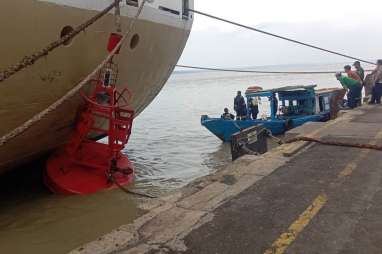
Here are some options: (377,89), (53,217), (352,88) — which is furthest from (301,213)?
(352,88)

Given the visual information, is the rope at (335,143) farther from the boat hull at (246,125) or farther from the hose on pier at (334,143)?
the boat hull at (246,125)

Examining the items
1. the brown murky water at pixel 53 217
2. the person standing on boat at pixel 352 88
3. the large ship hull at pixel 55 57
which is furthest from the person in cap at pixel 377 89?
the brown murky water at pixel 53 217

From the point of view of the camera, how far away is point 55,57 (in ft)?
19.2

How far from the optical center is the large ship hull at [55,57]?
17.2 feet

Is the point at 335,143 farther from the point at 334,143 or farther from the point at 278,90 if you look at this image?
the point at 278,90

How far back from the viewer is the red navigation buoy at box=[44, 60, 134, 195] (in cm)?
709

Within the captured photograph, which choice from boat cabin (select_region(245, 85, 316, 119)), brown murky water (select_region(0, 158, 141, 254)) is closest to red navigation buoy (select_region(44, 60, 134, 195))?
brown murky water (select_region(0, 158, 141, 254))

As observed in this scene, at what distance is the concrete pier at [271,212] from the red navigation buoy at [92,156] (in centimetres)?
215

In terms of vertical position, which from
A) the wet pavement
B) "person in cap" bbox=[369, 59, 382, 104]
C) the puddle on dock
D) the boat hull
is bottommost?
the puddle on dock

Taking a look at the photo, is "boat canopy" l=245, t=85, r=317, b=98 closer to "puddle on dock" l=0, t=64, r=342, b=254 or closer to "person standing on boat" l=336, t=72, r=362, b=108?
"person standing on boat" l=336, t=72, r=362, b=108

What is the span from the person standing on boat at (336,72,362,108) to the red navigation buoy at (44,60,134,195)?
852 cm

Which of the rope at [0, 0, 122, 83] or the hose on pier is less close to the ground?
the rope at [0, 0, 122, 83]

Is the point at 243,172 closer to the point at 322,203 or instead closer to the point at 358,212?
the point at 322,203

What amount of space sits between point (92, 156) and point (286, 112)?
10.1 m
